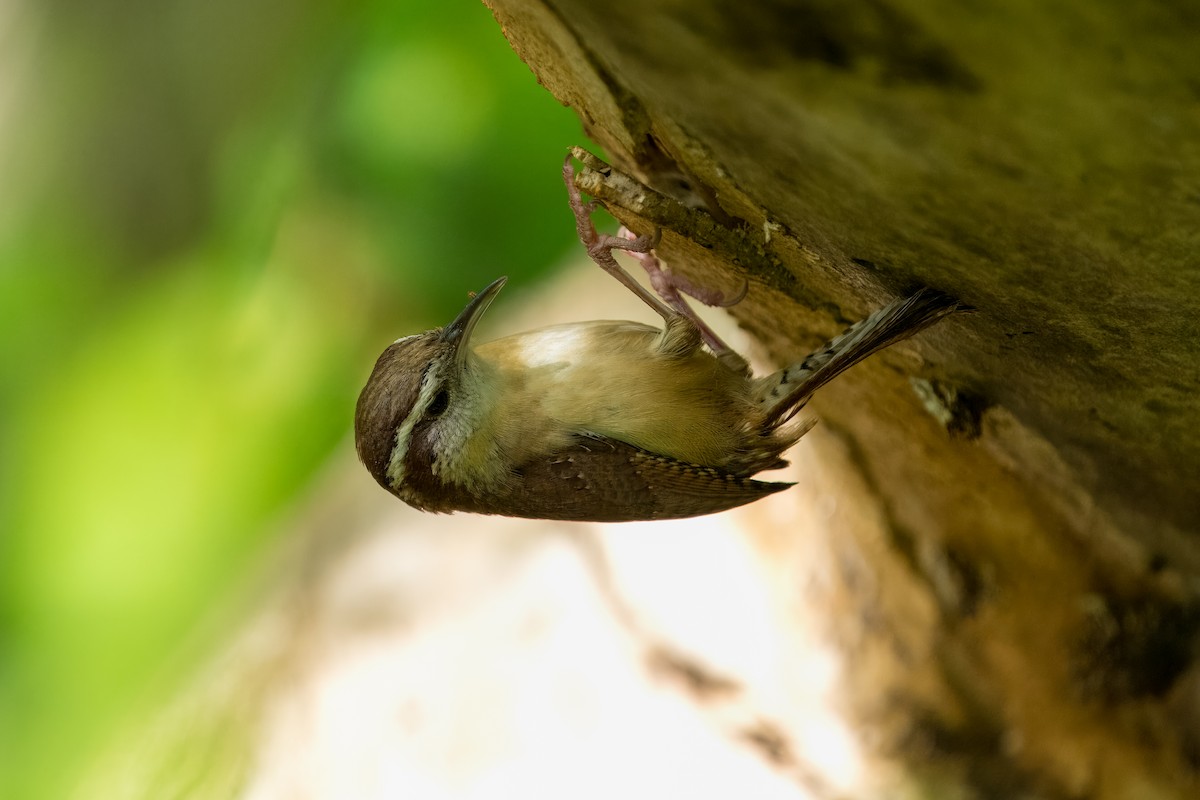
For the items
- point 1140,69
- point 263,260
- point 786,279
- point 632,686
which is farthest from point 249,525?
point 1140,69

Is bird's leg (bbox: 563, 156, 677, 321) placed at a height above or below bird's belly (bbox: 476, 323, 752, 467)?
above

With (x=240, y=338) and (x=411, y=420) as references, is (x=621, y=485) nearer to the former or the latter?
(x=411, y=420)

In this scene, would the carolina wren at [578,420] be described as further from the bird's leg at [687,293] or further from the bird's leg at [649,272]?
the bird's leg at [687,293]

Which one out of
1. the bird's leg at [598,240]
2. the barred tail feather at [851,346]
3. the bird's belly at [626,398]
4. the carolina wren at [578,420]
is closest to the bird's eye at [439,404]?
the carolina wren at [578,420]

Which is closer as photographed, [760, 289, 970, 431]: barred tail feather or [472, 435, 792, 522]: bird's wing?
[760, 289, 970, 431]: barred tail feather

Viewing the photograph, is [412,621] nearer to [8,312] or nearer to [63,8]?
[8,312]

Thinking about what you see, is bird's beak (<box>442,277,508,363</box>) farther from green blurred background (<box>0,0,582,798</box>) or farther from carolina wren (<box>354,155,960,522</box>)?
green blurred background (<box>0,0,582,798</box>)

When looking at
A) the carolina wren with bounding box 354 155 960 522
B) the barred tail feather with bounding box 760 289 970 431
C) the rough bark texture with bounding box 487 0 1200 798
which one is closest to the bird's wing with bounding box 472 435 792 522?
the carolina wren with bounding box 354 155 960 522
